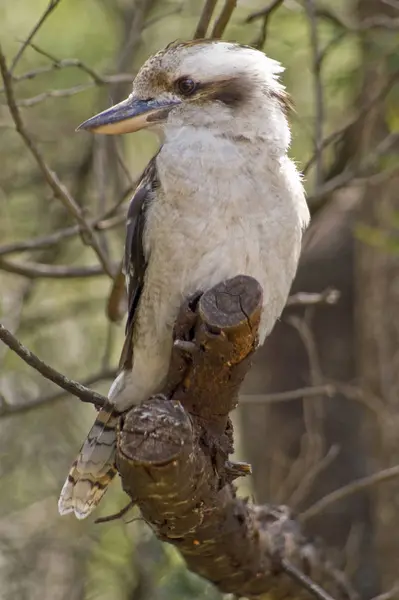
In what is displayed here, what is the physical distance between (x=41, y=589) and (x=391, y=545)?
1.80 metres

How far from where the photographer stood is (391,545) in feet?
16.1

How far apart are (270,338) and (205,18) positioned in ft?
7.99

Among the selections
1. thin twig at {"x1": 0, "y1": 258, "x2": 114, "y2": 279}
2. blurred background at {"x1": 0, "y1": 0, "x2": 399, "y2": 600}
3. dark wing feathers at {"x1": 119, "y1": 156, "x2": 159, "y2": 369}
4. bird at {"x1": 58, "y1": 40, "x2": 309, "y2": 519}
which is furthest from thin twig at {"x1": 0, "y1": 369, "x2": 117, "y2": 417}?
dark wing feathers at {"x1": 119, "y1": 156, "x2": 159, "y2": 369}

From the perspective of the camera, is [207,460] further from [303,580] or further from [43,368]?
[303,580]

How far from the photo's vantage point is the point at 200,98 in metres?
3.56

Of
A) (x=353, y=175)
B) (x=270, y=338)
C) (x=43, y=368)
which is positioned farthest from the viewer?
(x=270, y=338)

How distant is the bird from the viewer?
3332mm

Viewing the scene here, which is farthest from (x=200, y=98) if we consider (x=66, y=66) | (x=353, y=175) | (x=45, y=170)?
(x=353, y=175)

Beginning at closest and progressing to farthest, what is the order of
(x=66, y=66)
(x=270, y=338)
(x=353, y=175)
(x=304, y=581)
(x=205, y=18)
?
(x=304, y=581) < (x=205, y=18) < (x=66, y=66) < (x=353, y=175) < (x=270, y=338)

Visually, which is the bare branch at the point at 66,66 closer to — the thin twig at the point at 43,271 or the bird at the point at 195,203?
the bird at the point at 195,203

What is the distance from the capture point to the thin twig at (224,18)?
3666 mm

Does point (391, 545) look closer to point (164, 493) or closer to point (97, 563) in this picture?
point (97, 563)

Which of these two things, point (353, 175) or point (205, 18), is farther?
point (353, 175)

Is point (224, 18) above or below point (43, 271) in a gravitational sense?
above
